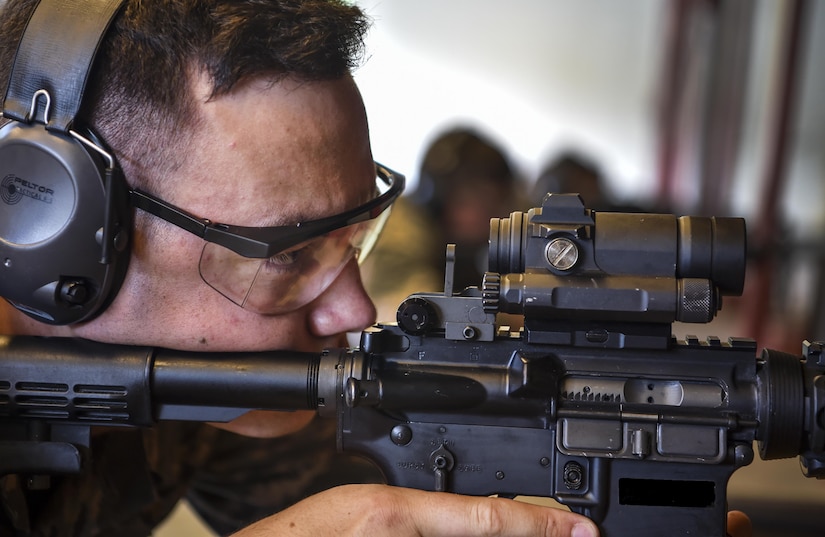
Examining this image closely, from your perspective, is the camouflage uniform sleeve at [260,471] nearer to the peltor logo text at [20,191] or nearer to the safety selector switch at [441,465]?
the safety selector switch at [441,465]

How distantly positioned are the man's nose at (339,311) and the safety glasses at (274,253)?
2 centimetres

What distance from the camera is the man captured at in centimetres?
105

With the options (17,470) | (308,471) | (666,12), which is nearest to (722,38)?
(666,12)

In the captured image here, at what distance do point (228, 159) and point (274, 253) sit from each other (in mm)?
135

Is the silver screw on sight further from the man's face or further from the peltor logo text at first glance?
the peltor logo text

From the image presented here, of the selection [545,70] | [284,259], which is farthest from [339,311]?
[545,70]

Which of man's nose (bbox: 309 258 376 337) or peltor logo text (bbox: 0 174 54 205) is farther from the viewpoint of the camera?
man's nose (bbox: 309 258 376 337)

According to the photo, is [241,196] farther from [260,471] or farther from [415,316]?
[260,471]

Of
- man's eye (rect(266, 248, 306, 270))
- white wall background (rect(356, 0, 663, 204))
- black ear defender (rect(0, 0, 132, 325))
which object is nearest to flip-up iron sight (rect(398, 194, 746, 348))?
man's eye (rect(266, 248, 306, 270))

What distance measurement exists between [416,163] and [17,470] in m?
2.40

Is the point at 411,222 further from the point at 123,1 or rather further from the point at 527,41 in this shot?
the point at 527,41

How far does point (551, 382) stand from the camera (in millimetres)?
962

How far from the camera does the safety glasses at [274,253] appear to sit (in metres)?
1.05

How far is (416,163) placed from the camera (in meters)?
3.33
